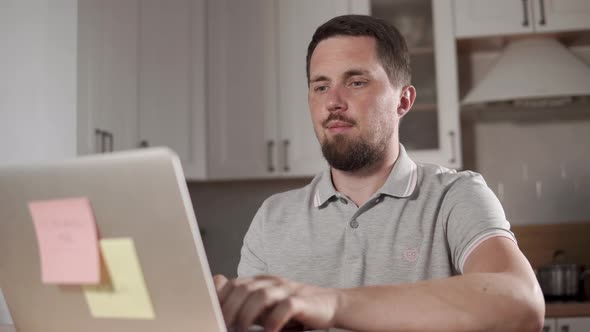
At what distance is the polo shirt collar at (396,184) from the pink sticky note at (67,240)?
2.72 ft

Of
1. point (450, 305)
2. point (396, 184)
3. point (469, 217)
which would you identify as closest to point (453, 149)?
point (396, 184)

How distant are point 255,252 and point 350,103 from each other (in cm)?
41

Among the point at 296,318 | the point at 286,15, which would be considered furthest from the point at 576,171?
the point at 296,318

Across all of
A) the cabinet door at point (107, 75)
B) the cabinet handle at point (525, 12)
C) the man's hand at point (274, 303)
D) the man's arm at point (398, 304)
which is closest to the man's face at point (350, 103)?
the man's arm at point (398, 304)

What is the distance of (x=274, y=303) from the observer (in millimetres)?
676

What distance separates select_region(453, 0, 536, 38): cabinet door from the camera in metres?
2.80

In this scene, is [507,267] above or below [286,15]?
below

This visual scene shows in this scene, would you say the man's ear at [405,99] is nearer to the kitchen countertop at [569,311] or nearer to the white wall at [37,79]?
the white wall at [37,79]

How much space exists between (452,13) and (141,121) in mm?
1416

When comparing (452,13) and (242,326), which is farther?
(452,13)

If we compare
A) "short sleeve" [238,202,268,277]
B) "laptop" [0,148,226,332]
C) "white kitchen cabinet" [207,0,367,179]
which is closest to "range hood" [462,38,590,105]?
"white kitchen cabinet" [207,0,367,179]

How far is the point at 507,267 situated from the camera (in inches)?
36.8

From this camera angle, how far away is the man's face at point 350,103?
1.46m

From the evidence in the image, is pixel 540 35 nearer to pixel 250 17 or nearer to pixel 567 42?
pixel 567 42
